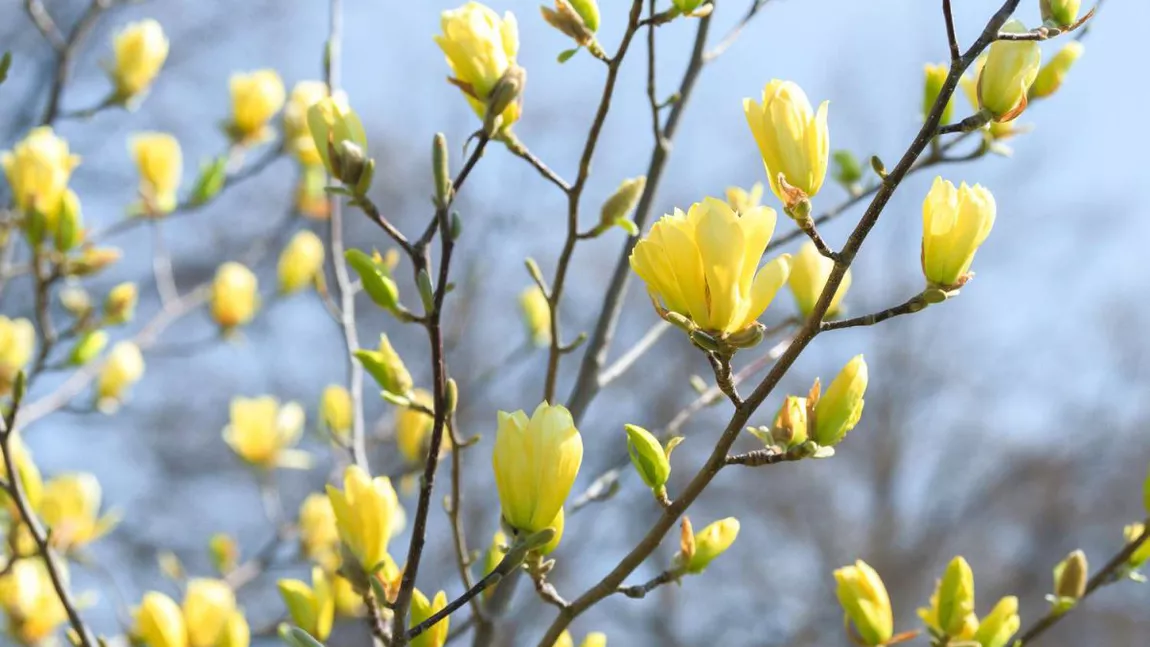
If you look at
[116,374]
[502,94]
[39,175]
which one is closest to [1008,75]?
[502,94]

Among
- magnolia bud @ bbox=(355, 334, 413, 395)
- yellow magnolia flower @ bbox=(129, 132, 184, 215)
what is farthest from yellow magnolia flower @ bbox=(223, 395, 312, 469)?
magnolia bud @ bbox=(355, 334, 413, 395)

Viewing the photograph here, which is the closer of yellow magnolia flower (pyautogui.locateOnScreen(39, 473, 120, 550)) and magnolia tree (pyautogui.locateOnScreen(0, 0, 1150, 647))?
magnolia tree (pyautogui.locateOnScreen(0, 0, 1150, 647))

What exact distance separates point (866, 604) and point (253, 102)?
1.17 metres

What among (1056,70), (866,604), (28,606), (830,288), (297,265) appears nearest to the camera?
(830,288)

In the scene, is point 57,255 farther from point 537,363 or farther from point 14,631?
point 537,363

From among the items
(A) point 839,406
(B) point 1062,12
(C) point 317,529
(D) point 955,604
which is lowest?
(C) point 317,529

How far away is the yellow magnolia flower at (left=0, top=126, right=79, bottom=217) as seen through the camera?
107cm

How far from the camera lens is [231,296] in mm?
1683

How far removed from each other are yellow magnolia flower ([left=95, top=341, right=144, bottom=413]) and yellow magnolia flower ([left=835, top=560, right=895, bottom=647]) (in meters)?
1.17

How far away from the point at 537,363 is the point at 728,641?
5550 mm

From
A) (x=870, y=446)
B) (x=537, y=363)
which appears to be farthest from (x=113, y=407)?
(x=870, y=446)

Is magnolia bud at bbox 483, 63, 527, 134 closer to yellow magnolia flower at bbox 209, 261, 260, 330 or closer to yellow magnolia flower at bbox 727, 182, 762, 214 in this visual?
yellow magnolia flower at bbox 727, 182, 762, 214

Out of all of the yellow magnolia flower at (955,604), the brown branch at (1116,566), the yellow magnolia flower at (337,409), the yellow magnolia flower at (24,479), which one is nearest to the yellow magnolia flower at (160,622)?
the yellow magnolia flower at (24,479)

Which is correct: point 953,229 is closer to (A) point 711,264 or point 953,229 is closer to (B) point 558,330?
(A) point 711,264
